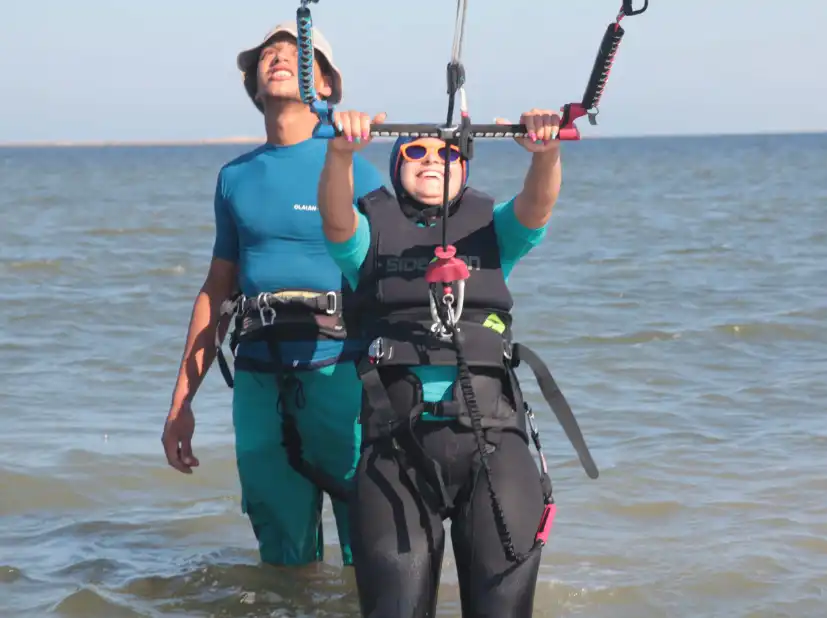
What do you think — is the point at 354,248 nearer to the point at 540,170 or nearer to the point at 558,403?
the point at 540,170

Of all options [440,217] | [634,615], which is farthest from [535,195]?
[634,615]

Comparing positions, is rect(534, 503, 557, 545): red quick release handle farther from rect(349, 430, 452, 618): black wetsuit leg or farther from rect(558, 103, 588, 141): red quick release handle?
rect(558, 103, 588, 141): red quick release handle

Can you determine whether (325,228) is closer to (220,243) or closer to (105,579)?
(220,243)

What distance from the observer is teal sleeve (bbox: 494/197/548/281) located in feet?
12.1

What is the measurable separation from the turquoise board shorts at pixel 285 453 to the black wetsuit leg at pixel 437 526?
0.99m

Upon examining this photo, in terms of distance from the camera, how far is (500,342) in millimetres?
3654

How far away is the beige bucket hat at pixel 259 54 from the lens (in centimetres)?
468

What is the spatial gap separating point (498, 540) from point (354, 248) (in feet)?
2.99

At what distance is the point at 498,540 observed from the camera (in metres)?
3.47

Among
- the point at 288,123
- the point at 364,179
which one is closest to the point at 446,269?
the point at 364,179

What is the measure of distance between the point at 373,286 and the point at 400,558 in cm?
79

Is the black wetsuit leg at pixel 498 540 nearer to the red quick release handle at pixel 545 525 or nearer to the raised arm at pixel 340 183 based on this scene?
the red quick release handle at pixel 545 525

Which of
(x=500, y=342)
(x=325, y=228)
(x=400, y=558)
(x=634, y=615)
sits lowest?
(x=634, y=615)

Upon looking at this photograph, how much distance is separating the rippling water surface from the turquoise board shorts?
1.27 ft
